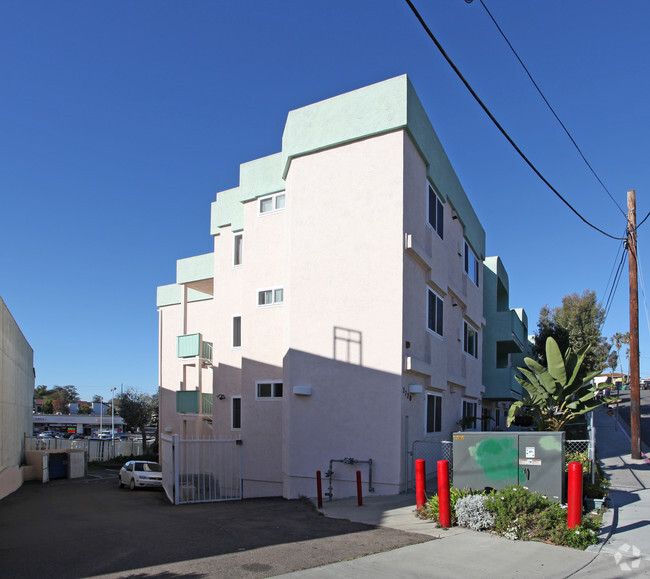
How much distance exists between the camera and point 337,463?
13664 mm

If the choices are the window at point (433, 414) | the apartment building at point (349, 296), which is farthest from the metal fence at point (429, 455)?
the window at point (433, 414)

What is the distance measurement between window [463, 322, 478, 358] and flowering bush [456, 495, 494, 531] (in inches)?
466

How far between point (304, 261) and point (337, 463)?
5248mm

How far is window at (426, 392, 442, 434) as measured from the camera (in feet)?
50.8

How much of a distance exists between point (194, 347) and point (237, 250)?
5570mm

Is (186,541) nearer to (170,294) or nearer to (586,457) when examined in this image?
(586,457)

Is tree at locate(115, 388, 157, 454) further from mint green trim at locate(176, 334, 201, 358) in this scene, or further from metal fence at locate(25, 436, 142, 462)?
mint green trim at locate(176, 334, 201, 358)

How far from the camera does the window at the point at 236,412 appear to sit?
775 inches

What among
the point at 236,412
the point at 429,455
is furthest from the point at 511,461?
the point at 236,412

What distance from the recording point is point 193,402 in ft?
76.0

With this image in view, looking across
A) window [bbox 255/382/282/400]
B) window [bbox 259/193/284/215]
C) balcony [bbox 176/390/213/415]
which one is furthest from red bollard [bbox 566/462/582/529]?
balcony [bbox 176/390/213/415]

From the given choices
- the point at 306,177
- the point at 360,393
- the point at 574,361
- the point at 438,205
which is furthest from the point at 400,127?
the point at 574,361

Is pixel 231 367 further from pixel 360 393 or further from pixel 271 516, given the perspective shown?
pixel 271 516

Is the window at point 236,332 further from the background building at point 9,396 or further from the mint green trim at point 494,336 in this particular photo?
the mint green trim at point 494,336
